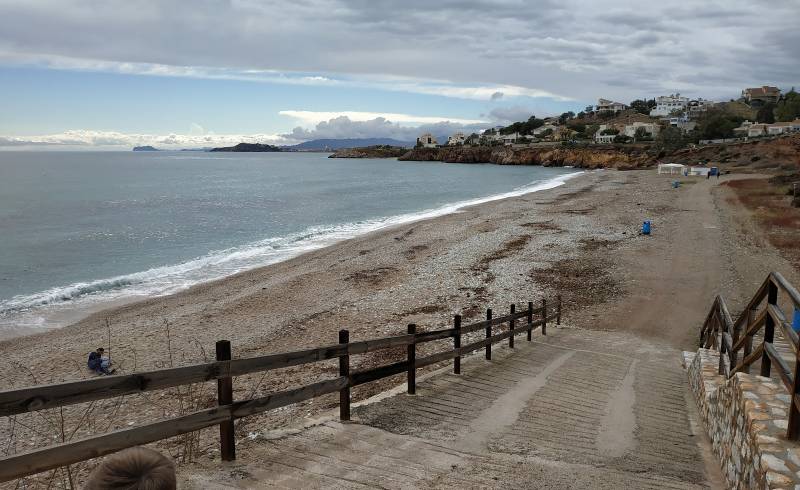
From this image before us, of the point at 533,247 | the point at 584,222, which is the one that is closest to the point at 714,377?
the point at 533,247

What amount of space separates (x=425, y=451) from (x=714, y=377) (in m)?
4.39

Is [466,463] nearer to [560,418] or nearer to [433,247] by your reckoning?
[560,418]

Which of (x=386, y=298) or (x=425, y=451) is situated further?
(x=386, y=298)

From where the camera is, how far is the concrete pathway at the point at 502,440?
4633mm

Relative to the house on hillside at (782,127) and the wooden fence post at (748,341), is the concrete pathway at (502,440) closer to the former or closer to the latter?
the wooden fence post at (748,341)

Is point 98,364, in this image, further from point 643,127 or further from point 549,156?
point 643,127

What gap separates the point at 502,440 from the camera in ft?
19.5

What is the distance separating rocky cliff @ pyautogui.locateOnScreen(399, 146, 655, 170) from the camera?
111906 millimetres

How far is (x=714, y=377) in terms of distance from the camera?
7.34 meters

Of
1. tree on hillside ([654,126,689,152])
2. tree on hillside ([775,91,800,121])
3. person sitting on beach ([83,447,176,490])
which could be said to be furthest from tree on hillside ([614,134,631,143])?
person sitting on beach ([83,447,176,490])

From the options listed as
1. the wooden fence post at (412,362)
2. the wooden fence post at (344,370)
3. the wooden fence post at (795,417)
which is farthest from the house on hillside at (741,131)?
the wooden fence post at (344,370)

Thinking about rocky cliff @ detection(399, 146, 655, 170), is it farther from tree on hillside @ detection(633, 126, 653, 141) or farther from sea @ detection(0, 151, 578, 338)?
sea @ detection(0, 151, 578, 338)

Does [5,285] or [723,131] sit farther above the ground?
[723,131]

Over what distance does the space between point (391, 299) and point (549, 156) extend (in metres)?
129
